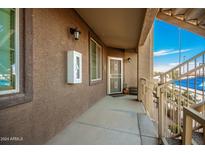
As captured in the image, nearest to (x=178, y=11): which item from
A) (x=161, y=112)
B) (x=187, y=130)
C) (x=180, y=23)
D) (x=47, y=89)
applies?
(x=180, y=23)

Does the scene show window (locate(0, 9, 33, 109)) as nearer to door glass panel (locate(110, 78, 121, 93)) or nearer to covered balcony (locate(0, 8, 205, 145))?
covered balcony (locate(0, 8, 205, 145))

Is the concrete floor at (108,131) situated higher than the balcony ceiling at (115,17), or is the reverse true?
the balcony ceiling at (115,17)

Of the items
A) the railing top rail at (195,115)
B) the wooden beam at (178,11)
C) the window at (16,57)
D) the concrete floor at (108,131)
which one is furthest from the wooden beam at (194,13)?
the window at (16,57)

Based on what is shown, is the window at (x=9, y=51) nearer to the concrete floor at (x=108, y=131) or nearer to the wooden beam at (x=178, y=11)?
the concrete floor at (x=108, y=131)

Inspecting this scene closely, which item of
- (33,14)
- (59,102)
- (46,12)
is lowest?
(59,102)

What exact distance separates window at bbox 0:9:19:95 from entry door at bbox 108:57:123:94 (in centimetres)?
582

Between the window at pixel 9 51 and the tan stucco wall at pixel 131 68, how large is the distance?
6.81 meters

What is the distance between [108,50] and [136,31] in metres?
2.94

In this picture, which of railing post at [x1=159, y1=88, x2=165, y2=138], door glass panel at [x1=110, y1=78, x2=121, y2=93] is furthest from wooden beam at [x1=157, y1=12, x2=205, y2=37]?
door glass panel at [x1=110, y1=78, x2=121, y2=93]

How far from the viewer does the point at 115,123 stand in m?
3.04

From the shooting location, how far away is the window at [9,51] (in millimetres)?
1474

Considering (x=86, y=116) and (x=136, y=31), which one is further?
(x=136, y=31)

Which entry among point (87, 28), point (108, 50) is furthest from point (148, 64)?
point (87, 28)

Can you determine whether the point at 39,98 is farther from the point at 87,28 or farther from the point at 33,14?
the point at 87,28
